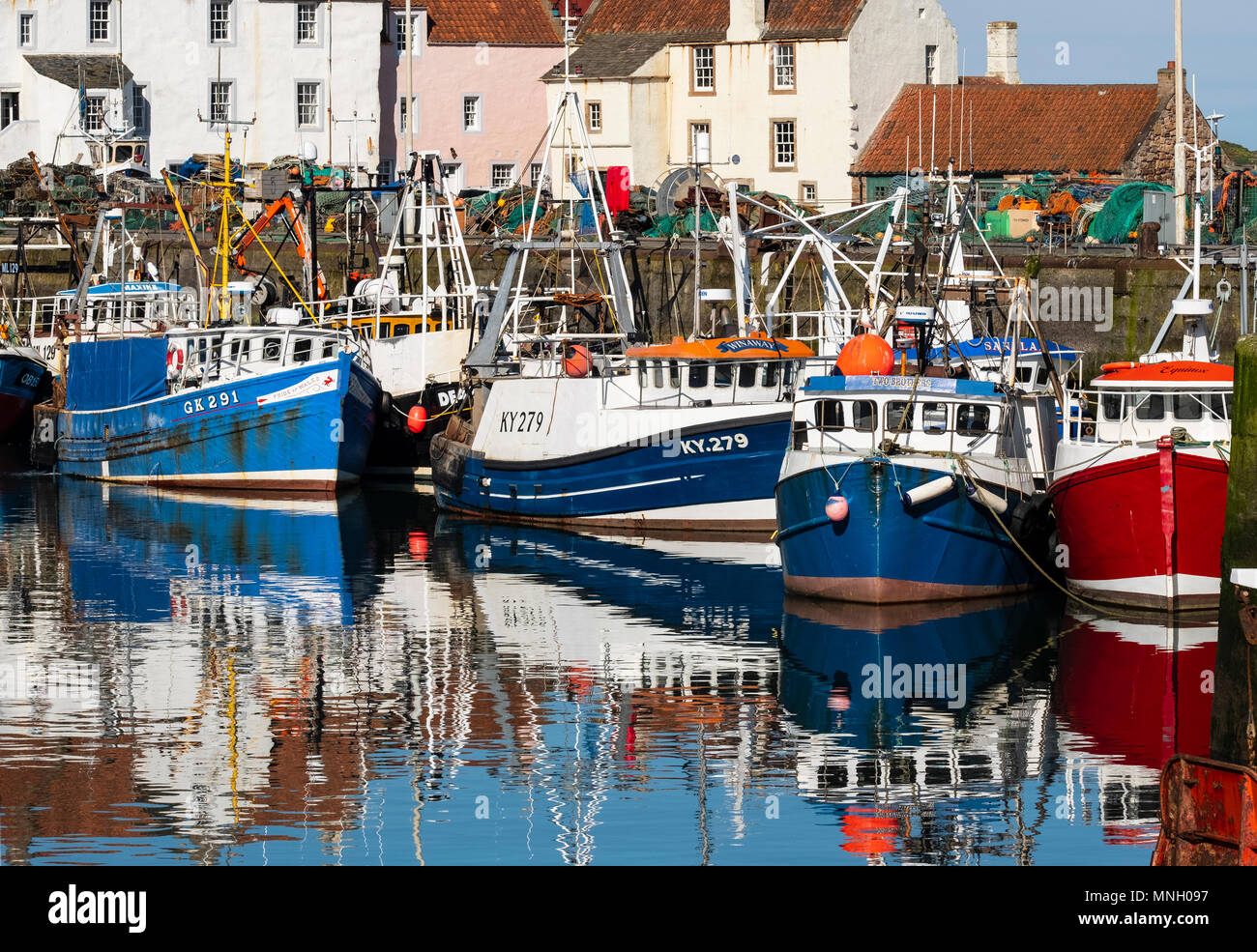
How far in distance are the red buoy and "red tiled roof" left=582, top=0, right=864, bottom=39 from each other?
952 inches

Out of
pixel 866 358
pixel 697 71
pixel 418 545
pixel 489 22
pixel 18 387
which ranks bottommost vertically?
pixel 418 545

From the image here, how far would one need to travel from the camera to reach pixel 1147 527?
22.8 m

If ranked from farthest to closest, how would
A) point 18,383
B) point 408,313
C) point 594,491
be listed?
point 18,383, point 408,313, point 594,491

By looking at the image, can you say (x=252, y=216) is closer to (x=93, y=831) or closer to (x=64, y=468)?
(x=64, y=468)

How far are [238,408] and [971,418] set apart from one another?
17262 mm

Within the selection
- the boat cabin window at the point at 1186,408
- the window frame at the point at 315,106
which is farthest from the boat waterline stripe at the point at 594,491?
the window frame at the point at 315,106

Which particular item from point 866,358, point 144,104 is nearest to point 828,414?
point 866,358

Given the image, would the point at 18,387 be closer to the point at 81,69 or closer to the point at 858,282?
the point at 81,69

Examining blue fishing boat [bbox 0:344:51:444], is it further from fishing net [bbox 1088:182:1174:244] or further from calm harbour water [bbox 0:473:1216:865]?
fishing net [bbox 1088:182:1174:244]

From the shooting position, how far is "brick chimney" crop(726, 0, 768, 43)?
57594 millimetres

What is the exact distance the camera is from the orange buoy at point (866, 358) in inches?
973

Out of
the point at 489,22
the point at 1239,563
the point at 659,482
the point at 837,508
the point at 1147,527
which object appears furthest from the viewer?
the point at 489,22

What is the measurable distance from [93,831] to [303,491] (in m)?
22.8

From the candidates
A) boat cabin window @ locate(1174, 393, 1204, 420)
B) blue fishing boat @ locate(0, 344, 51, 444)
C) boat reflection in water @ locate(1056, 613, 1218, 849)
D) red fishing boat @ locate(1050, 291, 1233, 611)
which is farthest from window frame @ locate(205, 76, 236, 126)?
boat reflection in water @ locate(1056, 613, 1218, 849)
